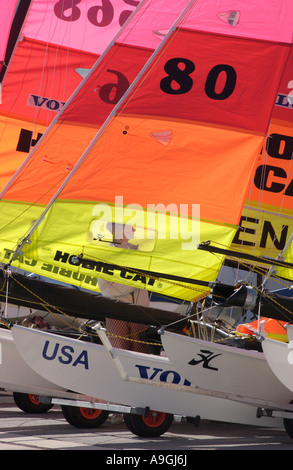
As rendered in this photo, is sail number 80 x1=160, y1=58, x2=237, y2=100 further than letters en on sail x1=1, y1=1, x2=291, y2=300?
Yes

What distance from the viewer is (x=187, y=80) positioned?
9.74 meters

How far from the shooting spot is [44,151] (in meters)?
10.2

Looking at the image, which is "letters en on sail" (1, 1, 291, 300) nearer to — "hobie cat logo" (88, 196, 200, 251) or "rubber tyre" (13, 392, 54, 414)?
"hobie cat logo" (88, 196, 200, 251)

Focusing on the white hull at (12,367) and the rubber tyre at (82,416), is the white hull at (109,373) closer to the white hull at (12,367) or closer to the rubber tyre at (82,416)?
the white hull at (12,367)

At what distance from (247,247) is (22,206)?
109 inches

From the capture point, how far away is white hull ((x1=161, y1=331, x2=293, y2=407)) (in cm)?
823

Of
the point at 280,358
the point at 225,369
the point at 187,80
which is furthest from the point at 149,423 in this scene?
the point at 187,80

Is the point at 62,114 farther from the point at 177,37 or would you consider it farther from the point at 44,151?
the point at 177,37

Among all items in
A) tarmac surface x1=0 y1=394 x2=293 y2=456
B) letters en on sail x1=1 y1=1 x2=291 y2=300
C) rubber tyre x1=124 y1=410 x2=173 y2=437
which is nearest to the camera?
tarmac surface x1=0 y1=394 x2=293 y2=456

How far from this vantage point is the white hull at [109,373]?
825 centimetres

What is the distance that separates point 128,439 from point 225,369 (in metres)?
1.05

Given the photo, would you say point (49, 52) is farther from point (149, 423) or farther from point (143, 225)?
point (149, 423)

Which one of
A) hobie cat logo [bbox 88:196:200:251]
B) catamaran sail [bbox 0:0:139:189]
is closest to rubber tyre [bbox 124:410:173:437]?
hobie cat logo [bbox 88:196:200:251]

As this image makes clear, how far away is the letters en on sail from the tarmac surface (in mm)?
1359
